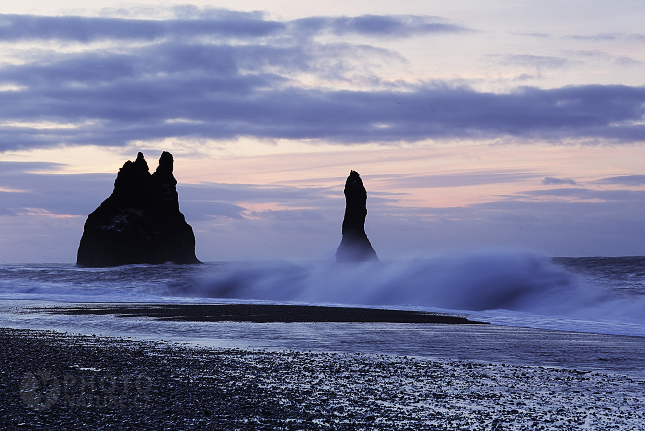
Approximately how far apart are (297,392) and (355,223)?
323 feet

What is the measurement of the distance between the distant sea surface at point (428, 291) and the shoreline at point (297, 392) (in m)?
8.29

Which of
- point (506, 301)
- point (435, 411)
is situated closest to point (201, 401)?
point (435, 411)

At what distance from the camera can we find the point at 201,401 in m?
7.49

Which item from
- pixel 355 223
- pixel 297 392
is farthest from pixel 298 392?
pixel 355 223

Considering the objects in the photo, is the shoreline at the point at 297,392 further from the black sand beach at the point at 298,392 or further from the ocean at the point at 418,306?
the ocean at the point at 418,306

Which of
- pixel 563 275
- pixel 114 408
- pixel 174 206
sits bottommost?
pixel 114 408

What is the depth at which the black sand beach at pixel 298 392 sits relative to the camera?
6566 mm

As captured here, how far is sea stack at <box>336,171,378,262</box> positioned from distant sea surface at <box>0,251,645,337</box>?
178 feet

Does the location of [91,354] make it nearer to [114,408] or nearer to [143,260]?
[114,408]

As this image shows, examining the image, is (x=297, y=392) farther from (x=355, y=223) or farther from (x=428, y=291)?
(x=355, y=223)

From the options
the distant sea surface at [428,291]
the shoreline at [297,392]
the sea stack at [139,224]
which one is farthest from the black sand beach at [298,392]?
the sea stack at [139,224]

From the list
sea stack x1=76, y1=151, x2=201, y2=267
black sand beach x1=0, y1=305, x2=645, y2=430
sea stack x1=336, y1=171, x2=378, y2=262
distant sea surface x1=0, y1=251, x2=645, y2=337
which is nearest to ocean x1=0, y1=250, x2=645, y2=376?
distant sea surface x1=0, y1=251, x2=645, y2=337

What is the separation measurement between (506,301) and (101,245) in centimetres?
8092

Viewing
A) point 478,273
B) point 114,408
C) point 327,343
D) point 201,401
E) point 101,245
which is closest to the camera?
point 114,408
